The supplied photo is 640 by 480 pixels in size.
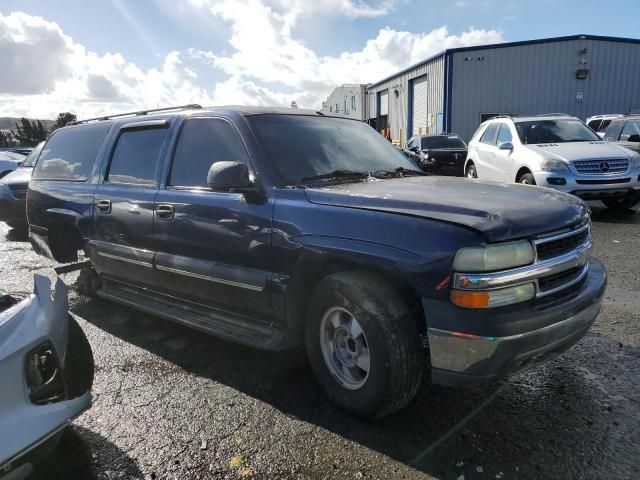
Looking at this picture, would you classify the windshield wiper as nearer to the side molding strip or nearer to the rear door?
the side molding strip

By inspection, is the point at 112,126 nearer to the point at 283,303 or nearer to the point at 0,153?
the point at 283,303

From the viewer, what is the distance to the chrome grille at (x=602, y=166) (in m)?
7.81

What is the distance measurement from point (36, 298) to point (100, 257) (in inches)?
92.6

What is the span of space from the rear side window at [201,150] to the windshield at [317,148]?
0.65ft

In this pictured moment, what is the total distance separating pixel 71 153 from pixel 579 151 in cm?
759

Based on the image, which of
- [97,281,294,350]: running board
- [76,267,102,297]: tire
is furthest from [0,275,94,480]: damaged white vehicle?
[76,267,102,297]: tire

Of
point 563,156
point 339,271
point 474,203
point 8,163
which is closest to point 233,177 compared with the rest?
point 339,271

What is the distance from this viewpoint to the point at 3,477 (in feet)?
5.73

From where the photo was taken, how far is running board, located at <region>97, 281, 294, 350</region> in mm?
3033

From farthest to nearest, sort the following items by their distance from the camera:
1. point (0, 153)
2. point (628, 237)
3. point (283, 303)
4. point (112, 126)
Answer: point (0, 153) → point (628, 237) → point (112, 126) → point (283, 303)

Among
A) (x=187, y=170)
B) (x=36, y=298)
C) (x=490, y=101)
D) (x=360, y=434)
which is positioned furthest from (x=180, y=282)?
(x=490, y=101)

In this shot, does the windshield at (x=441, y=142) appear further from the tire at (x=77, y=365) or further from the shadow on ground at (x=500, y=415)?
the tire at (x=77, y=365)

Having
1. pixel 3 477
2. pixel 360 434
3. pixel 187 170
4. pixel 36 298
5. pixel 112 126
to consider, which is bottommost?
pixel 360 434

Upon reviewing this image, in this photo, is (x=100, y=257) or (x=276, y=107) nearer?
(x=276, y=107)
